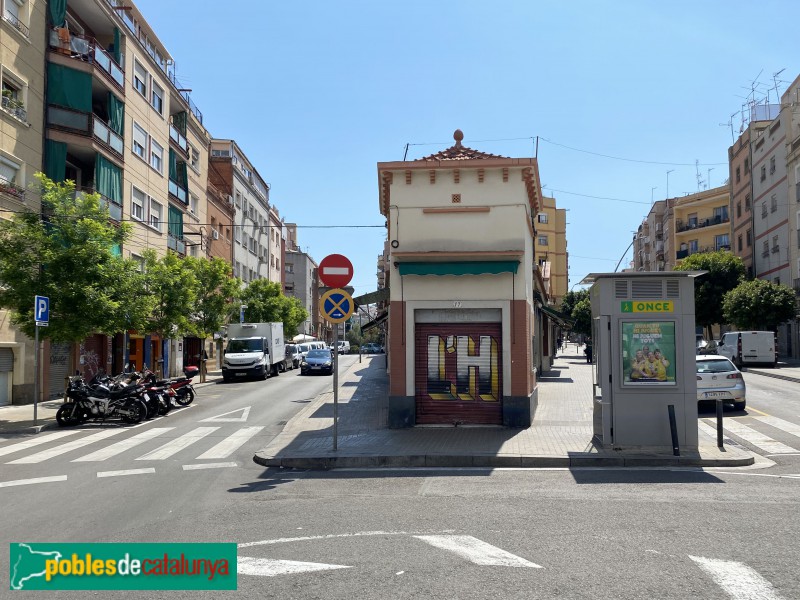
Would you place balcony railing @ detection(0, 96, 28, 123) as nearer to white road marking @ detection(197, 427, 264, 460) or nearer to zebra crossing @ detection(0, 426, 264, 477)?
zebra crossing @ detection(0, 426, 264, 477)

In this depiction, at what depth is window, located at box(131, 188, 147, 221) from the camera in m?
31.4

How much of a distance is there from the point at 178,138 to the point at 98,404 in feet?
82.0

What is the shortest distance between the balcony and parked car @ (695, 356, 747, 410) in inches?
853

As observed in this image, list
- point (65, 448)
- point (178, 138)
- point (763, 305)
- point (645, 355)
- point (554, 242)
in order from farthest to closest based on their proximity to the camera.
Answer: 1. point (554, 242)
2. point (763, 305)
3. point (178, 138)
4. point (65, 448)
5. point (645, 355)

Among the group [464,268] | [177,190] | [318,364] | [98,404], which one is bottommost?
[98,404]

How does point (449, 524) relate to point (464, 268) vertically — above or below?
below

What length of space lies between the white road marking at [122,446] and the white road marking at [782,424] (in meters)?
12.6

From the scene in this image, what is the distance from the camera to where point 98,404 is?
1666 cm

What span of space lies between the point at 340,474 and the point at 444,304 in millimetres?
5078

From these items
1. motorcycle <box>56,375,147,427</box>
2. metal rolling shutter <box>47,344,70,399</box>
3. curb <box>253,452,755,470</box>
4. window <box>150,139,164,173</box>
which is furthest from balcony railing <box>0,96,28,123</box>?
curb <box>253,452,755,470</box>

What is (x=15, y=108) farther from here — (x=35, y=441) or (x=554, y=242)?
(x=554, y=242)

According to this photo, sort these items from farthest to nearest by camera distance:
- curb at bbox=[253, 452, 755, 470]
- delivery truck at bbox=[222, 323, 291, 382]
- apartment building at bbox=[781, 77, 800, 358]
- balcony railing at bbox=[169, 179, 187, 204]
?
apartment building at bbox=[781, 77, 800, 358]
balcony railing at bbox=[169, 179, 187, 204]
delivery truck at bbox=[222, 323, 291, 382]
curb at bbox=[253, 452, 755, 470]

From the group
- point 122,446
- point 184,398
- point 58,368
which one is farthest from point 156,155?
point 122,446

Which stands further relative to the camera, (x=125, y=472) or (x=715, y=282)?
(x=715, y=282)
